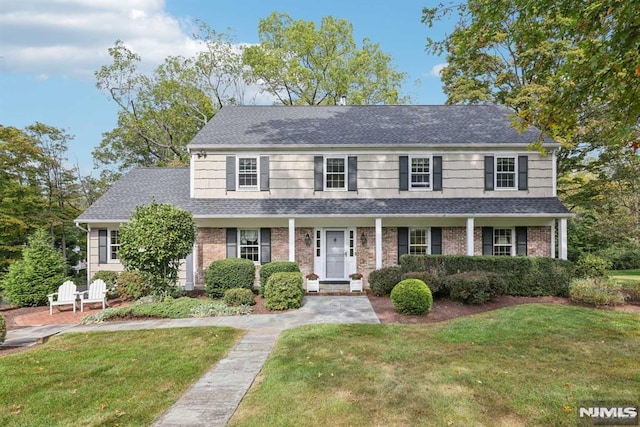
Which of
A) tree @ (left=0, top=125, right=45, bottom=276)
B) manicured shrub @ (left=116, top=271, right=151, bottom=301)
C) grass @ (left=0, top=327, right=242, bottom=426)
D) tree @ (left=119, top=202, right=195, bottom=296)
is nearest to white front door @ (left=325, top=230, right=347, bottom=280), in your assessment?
tree @ (left=119, top=202, right=195, bottom=296)

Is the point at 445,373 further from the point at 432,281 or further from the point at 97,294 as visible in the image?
the point at 97,294

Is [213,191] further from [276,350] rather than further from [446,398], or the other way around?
[446,398]

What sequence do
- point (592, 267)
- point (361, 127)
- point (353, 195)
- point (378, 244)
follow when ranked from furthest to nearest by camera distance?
point (361, 127) < point (353, 195) < point (378, 244) < point (592, 267)

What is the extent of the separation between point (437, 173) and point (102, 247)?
14.2 metres

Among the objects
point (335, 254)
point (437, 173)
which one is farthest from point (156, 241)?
point (437, 173)

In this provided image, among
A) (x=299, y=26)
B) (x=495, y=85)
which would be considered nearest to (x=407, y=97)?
(x=495, y=85)

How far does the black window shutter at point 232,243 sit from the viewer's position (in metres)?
13.9

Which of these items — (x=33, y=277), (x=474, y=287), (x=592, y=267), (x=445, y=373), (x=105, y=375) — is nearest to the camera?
(x=445, y=373)

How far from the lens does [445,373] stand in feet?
17.4

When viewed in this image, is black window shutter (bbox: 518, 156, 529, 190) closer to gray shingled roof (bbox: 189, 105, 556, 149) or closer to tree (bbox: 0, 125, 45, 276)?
gray shingled roof (bbox: 189, 105, 556, 149)

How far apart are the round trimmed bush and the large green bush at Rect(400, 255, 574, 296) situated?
7.51ft

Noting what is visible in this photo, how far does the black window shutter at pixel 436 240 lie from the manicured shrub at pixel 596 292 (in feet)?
14.7

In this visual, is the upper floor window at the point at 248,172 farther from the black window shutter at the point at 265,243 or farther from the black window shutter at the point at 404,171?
the black window shutter at the point at 404,171

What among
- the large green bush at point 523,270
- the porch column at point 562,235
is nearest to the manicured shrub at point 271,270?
the large green bush at point 523,270
